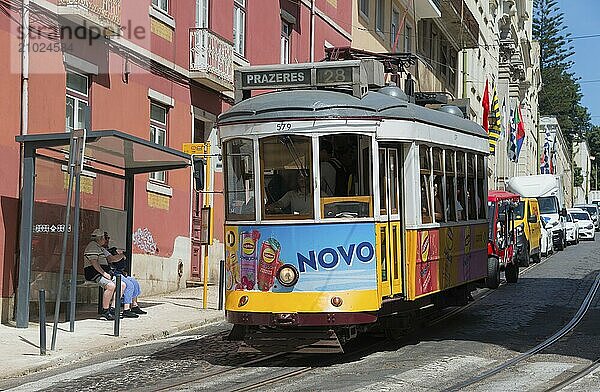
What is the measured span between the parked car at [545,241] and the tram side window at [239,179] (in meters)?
22.0

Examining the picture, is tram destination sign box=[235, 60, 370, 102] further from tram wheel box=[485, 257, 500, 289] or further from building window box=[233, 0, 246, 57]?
building window box=[233, 0, 246, 57]

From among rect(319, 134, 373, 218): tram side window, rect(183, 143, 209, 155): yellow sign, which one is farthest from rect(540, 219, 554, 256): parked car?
rect(319, 134, 373, 218): tram side window

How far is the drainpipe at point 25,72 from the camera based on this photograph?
1644 cm

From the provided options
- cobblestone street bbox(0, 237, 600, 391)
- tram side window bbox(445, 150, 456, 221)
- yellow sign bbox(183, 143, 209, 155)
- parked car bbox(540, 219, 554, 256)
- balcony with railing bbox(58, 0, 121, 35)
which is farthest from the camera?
parked car bbox(540, 219, 554, 256)

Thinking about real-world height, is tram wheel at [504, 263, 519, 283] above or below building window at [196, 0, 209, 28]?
below

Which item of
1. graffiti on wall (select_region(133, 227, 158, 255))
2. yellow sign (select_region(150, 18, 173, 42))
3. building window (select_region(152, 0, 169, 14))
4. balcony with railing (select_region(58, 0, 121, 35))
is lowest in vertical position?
graffiti on wall (select_region(133, 227, 158, 255))

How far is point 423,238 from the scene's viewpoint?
520 inches

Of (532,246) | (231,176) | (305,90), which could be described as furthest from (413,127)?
(532,246)

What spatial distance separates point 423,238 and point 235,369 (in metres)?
3.08

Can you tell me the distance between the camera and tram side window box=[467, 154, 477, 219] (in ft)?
50.0

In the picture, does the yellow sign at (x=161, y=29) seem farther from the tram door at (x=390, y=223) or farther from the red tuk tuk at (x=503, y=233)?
the tram door at (x=390, y=223)

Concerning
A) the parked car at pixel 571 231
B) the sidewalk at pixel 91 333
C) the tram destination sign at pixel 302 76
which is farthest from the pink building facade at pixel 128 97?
the parked car at pixel 571 231

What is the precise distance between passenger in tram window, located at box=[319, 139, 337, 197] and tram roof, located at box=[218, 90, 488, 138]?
34 cm

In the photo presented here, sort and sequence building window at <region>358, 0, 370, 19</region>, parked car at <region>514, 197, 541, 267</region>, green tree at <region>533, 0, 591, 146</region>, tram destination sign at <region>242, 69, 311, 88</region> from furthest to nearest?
green tree at <region>533, 0, 591, 146</region> → building window at <region>358, 0, 370, 19</region> → parked car at <region>514, 197, 541, 267</region> → tram destination sign at <region>242, 69, 311, 88</region>
